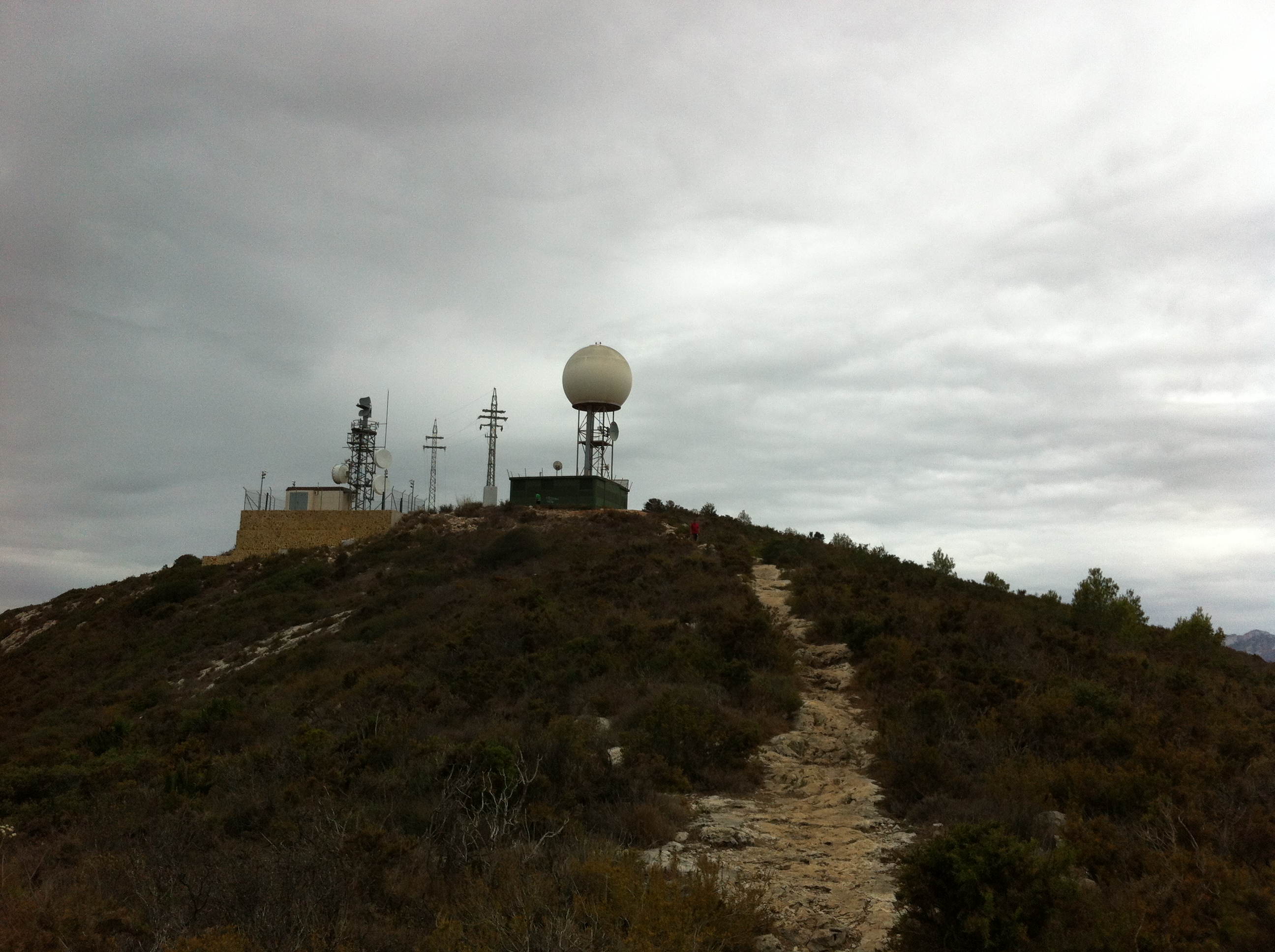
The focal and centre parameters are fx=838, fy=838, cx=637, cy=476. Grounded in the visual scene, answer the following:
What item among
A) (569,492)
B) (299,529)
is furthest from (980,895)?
(299,529)

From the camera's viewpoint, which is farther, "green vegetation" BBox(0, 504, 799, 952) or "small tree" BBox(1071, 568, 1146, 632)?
"small tree" BBox(1071, 568, 1146, 632)

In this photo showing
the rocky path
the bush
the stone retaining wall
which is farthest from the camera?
the stone retaining wall

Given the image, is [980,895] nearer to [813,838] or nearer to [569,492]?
[813,838]

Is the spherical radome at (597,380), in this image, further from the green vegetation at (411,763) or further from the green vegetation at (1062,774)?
the green vegetation at (1062,774)

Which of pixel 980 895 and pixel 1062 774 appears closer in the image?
pixel 980 895

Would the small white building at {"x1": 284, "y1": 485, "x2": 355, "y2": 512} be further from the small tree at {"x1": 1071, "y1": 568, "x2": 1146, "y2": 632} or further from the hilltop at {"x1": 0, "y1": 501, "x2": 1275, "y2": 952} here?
the small tree at {"x1": 1071, "y1": 568, "x2": 1146, "y2": 632}

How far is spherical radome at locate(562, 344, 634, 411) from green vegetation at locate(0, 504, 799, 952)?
13896mm

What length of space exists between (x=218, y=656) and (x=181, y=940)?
77.8 ft

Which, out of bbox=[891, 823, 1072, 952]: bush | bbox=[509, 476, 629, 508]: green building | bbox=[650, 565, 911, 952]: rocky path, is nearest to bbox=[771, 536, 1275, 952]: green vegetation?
bbox=[891, 823, 1072, 952]: bush

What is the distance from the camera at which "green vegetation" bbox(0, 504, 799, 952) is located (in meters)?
6.41

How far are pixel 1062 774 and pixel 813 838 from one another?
291 centimetres

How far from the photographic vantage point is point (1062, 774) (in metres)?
9.41

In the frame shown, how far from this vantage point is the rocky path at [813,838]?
23.3ft

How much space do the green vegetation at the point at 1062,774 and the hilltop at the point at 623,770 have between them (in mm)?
37
